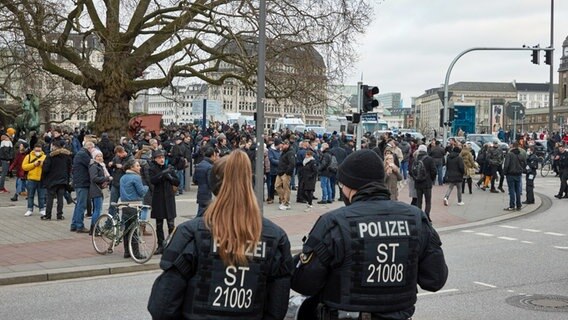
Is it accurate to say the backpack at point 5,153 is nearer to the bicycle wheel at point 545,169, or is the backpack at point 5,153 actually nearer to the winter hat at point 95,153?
the winter hat at point 95,153

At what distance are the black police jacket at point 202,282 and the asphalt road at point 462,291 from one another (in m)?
4.31

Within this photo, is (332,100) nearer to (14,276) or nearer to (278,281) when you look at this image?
(14,276)

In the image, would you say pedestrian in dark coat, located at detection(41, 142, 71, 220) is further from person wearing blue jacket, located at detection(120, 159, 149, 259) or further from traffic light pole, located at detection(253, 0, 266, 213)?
traffic light pole, located at detection(253, 0, 266, 213)

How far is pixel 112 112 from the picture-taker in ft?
82.3

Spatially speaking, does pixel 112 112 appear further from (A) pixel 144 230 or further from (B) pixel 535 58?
(B) pixel 535 58

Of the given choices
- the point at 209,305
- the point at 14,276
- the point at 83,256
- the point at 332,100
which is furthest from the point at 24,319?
the point at 332,100

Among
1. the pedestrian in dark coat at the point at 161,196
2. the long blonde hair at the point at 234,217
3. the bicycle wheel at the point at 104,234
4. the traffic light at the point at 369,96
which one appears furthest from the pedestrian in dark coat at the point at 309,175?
the long blonde hair at the point at 234,217

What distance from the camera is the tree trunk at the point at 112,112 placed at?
81.3ft

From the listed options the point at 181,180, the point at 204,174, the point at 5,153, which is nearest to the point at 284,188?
the point at 181,180

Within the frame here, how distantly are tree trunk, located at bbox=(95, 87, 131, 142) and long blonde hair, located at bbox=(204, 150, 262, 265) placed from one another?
21.9 m

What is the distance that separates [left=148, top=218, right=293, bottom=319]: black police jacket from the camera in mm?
3389

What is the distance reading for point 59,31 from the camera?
23625 mm

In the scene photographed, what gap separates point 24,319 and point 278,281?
4.79m

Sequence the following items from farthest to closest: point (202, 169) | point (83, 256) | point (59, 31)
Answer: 1. point (59, 31)
2. point (202, 169)
3. point (83, 256)
